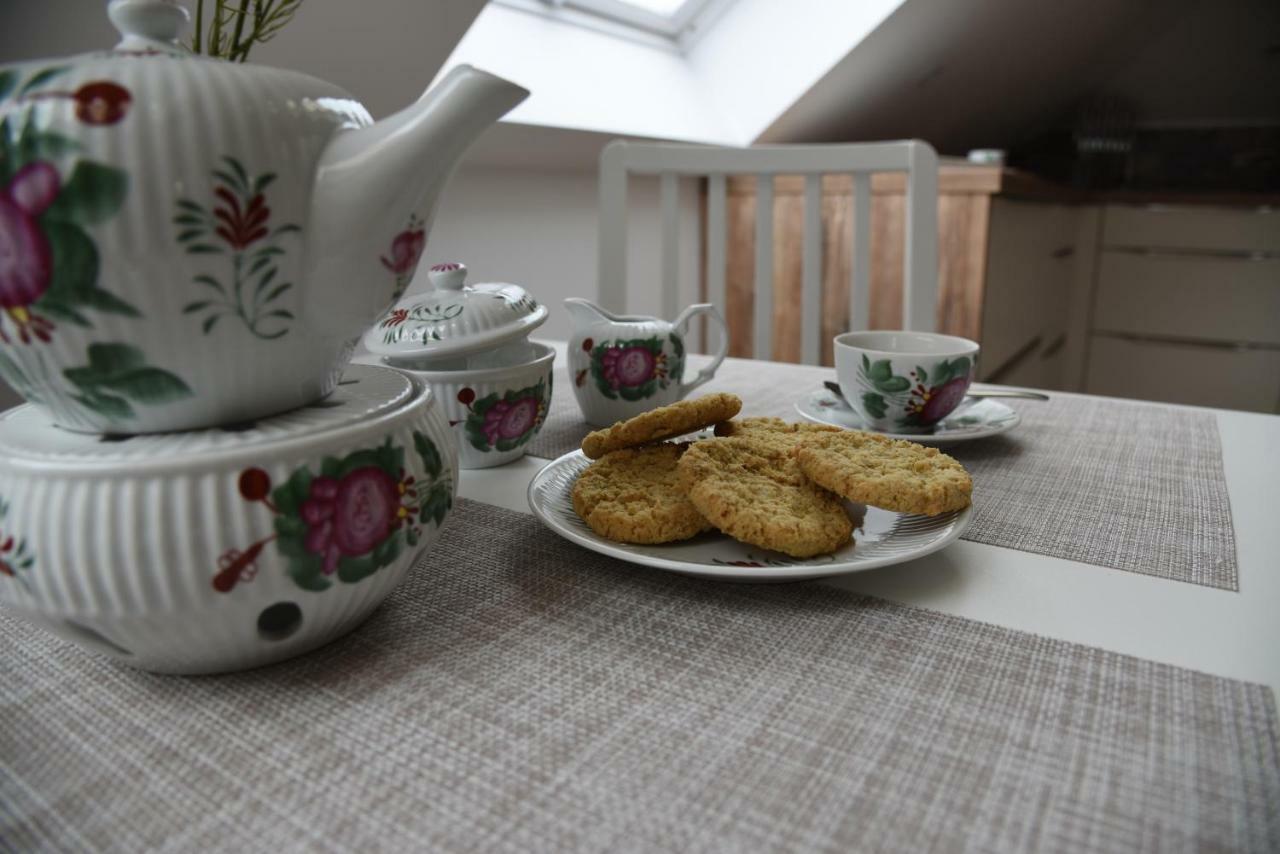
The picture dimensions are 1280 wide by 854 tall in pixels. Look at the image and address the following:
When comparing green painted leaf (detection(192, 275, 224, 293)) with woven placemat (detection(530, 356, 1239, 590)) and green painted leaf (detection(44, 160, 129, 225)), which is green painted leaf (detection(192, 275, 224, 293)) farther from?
woven placemat (detection(530, 356, 1239, 590))

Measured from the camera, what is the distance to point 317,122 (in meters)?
0.36

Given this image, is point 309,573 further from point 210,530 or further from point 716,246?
point 716,246

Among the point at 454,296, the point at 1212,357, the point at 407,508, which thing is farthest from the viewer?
the point at 1212,357

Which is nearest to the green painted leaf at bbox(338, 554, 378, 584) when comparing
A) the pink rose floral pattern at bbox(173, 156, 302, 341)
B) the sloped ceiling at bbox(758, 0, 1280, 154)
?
the pink rose floral pattern at bbox(173, 156, 302, 341)

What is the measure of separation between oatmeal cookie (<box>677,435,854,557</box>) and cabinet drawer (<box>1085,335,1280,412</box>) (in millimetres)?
3584

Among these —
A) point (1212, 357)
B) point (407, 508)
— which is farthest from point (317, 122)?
point (1212, 357)

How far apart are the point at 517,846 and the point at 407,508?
16cm

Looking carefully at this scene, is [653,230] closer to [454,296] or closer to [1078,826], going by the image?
[454,296]

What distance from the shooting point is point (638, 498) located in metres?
0.51

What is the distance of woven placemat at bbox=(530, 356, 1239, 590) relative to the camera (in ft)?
1.69

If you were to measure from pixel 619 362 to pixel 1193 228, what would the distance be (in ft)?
11.1

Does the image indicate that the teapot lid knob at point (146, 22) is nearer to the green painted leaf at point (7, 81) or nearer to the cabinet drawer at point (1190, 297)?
the green painted leaf at point (7, 81)

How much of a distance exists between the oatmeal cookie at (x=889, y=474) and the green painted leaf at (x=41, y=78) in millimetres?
396

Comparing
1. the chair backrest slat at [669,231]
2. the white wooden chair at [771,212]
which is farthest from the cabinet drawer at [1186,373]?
the chair backrest slat at [669,231]
